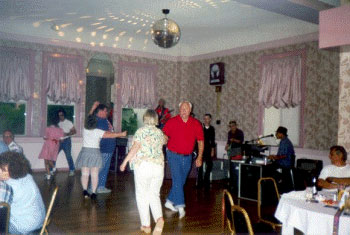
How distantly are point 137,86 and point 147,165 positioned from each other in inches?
269

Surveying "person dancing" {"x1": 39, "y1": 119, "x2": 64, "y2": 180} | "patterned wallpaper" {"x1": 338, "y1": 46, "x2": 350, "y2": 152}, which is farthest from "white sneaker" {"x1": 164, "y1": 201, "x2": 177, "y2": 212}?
"person dancing" {"x1": 39, "y1": 119, "x2": 64, "y2": 180}

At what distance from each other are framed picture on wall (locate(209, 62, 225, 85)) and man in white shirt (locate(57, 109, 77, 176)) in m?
4.14

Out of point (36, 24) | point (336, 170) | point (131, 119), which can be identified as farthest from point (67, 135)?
point (336, 170)

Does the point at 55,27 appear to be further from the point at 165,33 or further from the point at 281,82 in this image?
the point at 281,82

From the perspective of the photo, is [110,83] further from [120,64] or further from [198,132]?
[198,132]

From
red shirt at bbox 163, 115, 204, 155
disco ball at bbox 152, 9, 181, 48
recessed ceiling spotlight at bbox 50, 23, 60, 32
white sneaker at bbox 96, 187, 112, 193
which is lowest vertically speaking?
white sneaker at bbox 96, 187, 112, 193

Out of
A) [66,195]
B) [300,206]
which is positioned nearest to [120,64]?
[66,195]

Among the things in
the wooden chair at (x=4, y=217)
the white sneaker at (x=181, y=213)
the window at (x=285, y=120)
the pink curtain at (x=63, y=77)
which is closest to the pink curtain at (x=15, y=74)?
the pink curtain at (x=63, y=77)

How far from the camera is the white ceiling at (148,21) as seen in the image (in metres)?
7.31

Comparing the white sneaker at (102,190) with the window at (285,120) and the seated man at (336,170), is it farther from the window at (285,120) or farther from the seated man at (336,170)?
the window at (285,120)

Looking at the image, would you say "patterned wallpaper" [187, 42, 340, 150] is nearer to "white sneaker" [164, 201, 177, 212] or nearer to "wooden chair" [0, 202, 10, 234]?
"white sneaker" [164, 201, 177, 212]

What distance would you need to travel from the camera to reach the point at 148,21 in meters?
8.77

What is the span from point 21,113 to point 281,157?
6484 mm

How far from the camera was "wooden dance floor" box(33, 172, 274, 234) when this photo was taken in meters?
4.73
